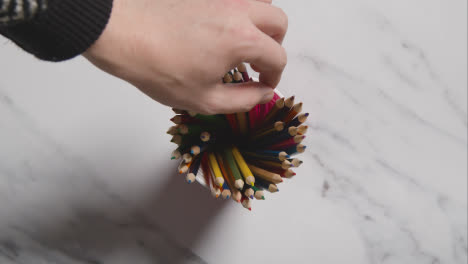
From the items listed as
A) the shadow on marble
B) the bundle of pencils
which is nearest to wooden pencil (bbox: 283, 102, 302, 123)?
the bundle of pencils

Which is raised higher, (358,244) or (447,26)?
(447,26)

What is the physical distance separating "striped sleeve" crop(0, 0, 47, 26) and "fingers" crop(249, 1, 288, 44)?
13 centimetres

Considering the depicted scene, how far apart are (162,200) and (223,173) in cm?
12

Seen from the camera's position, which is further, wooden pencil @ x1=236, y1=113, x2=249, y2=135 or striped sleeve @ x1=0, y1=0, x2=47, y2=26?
wooden pencil @ x1=236, y1=113, x2=249, y2=135

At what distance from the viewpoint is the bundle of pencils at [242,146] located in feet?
0.99

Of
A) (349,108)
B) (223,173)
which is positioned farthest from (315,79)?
(223,173)

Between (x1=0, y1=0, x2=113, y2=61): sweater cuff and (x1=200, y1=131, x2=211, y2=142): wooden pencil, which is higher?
(x1=0, y1=0, x2=113, y2=61): sweater cuff

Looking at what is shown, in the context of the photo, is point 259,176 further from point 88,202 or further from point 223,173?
point 88,202

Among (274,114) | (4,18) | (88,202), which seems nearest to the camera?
(4,18)

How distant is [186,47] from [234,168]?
0.10 meters

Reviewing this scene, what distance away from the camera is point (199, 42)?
0.86 feet

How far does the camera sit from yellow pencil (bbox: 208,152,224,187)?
0.96ft

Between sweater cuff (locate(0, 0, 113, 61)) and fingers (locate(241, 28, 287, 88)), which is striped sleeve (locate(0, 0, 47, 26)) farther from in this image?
fingers (locate(241, 28, 287, 88))

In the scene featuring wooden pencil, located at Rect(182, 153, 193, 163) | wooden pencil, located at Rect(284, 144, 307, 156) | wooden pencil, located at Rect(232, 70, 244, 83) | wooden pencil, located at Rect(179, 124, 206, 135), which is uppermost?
wooden pencil, located at Rect(232, 70, 244, 83)
